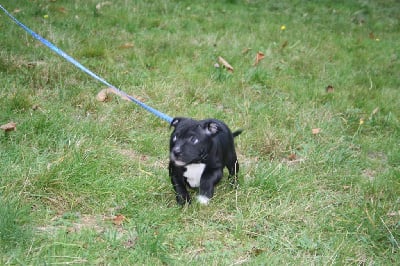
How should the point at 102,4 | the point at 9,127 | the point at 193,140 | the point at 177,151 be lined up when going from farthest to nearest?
1. the point at 102,4
2. the point at 9,127
3. the point at 193,140
4. the point at 177,151

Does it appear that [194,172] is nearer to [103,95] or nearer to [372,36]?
[103,95]

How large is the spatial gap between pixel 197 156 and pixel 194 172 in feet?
0.77

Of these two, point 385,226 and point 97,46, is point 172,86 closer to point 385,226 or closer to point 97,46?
point 97,46

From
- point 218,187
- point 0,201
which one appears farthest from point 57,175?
point 218,187

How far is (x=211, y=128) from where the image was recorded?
11.8 feet

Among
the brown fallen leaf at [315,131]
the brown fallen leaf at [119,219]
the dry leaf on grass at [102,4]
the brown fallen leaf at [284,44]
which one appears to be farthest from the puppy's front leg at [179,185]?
the dry leaf on grass at [102,4]

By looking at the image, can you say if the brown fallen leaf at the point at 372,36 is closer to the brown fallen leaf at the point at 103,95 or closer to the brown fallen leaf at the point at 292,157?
the brown fallen leaf at the point at 292,157

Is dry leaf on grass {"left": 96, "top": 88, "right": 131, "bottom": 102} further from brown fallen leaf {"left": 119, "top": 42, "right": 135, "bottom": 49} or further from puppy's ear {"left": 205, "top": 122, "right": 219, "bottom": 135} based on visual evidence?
puppy's ear {"left": 205, "top": 122, "right": 219, "bottom": 135}

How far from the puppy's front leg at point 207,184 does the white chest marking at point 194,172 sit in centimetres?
4

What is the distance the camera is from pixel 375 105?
6293 millimetres

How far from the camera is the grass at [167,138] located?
10.9 feet

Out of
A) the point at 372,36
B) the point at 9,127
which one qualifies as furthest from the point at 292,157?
the point at 372,36

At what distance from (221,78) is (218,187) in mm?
2609

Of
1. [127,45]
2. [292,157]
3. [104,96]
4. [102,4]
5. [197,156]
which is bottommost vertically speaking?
[292,157]
